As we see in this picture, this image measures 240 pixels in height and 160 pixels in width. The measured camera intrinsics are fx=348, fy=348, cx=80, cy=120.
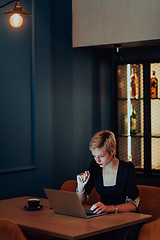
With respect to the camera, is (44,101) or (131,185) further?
(44,101)

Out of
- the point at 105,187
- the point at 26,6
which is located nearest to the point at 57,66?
the point at 26,6

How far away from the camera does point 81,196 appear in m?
2.67

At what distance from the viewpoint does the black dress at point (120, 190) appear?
7.93 feet

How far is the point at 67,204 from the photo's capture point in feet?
7.37

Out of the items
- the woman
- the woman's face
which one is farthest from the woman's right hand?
the woman's face

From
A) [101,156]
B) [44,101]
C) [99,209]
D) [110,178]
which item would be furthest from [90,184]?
[44,101]

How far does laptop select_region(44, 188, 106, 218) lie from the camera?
2172mm

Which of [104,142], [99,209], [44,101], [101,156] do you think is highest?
[44,101]

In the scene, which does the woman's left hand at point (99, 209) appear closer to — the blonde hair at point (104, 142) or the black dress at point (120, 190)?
the black dress at point (120, 190)

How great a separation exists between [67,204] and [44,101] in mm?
1736

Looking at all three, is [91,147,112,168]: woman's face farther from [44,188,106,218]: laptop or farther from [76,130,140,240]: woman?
[44,188,106,218]: laptop

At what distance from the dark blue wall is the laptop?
3.78 ft

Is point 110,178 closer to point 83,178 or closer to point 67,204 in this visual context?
point 83,178

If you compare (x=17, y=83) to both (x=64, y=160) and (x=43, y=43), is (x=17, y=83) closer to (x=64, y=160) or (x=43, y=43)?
(x=43, y=43)
